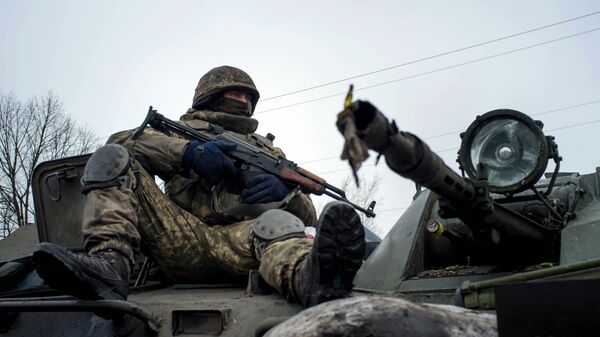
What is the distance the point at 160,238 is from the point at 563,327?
241 centimetres

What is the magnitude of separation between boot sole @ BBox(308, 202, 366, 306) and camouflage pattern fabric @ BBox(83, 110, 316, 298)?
0.29 meters

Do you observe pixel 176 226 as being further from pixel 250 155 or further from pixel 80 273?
pixel 80 273

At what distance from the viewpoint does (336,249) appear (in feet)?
8.02

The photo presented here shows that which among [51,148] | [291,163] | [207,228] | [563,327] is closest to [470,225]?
[563,327]

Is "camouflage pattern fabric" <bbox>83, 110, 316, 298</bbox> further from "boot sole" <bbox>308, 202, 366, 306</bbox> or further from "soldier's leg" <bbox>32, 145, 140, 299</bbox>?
"boot sole" <bbox>308, 202, 366, 306</bbox>

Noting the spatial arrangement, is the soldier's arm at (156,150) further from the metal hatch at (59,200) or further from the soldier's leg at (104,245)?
the soldier's leg at (104,245)

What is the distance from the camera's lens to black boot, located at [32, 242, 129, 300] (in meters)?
2.49

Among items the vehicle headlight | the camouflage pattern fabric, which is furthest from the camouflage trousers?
the vehicle headlight

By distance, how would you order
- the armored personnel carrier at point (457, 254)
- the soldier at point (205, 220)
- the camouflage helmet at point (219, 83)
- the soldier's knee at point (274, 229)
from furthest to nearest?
the camouflage helmet at point (219, 83) → the soldier's knee at point (274, 229) → the soldier at point (205, 220) → the armored personnel carrier at point (457, 254)

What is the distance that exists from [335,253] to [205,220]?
1.50m

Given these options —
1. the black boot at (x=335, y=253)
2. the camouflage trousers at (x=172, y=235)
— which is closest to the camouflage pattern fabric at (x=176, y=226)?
the camouflage trousers at (x=172, y=235)

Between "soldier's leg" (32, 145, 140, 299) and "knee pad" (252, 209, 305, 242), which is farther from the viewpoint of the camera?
"knee pad" (252, 209, 305, 242)

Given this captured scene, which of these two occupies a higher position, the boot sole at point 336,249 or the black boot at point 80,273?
the boot sole at point 336,249

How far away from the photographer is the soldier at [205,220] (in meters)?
2.51
